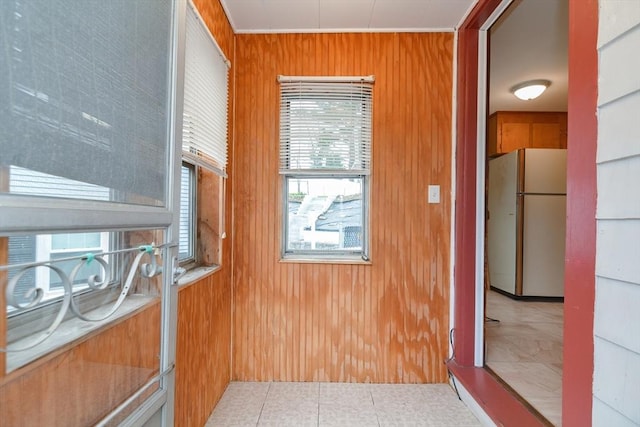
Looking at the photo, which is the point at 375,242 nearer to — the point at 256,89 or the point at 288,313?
the point at 288,313

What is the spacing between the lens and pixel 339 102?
1968 mm

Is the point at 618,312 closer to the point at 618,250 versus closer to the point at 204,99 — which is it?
the point at 618,250

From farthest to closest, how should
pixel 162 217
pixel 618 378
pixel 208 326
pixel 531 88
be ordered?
1. pixel 531 88
2. pixel 208 326
3. pixel 162 217
4. pixel 618 378

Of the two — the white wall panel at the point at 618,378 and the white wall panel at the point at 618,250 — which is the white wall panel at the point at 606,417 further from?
the white wall panel at the point at 618,250

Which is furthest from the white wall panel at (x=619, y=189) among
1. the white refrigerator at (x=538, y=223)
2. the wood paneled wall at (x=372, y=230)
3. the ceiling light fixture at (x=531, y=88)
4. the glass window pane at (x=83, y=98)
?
the white refrigerator at (x=538, y=223)

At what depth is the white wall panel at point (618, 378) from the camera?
2.52 ft

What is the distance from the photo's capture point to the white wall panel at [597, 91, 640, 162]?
0.78 m

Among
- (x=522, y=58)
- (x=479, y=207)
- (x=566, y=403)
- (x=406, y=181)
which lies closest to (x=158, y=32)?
(x=406, y=181)

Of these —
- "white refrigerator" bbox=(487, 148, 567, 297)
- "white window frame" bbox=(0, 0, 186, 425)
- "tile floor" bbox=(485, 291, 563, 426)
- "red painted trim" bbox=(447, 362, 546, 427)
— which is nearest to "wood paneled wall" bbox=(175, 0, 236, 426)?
"white window frame" bbox=(0, 0, 186, 425)

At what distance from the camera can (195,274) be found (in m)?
1.48

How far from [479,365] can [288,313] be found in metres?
1.27

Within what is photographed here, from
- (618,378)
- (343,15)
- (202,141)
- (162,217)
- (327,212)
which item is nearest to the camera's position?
(618,378)

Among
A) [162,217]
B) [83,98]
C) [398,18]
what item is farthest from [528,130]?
[83,98]

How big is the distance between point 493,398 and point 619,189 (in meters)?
1.28
